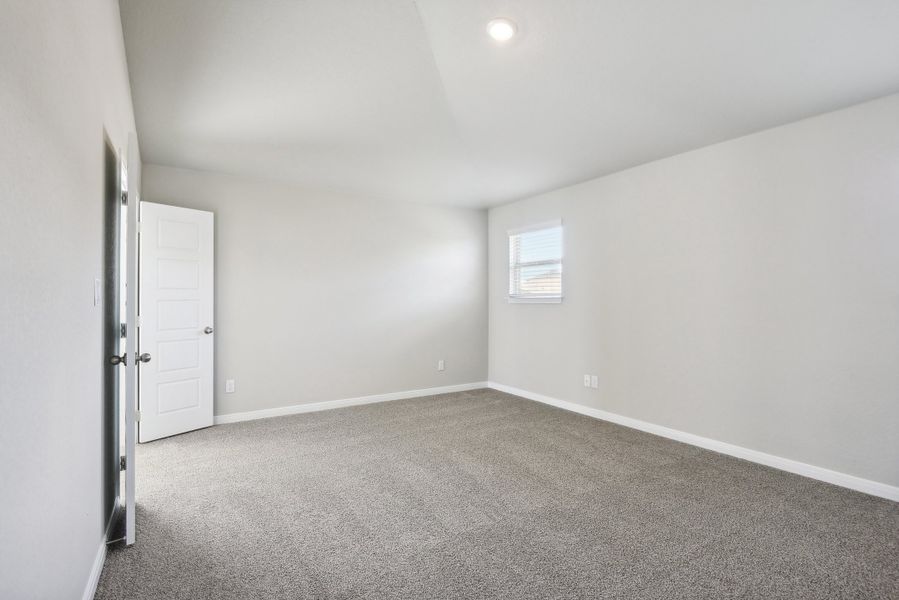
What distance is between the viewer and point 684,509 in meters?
2.53

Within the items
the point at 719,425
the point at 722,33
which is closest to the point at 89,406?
the point at 722,33

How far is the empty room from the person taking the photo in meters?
1.63

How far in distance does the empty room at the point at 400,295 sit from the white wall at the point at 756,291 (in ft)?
0.06

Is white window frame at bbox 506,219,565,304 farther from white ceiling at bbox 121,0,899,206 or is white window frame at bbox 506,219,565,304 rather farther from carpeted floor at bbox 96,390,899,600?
carpeted floor at bbox 96,390,899,600

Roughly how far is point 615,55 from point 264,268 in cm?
369

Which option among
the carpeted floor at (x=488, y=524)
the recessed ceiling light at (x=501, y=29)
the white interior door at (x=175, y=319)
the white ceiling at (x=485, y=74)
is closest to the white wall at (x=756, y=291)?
the white ceiling at (x=485, y=74)

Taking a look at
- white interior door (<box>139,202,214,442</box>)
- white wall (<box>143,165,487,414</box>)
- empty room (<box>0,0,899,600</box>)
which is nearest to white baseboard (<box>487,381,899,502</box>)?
empty room (<box>0,0,899,600</box>)

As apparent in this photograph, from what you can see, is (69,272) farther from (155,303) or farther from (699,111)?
(699,111)

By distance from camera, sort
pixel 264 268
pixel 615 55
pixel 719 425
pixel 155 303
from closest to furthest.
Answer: pixel 615 55 < pixel 719 425 < pixel 155 303 < pixel 264 268

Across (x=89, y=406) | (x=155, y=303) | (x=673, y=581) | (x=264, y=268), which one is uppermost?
(x=264, y=268)

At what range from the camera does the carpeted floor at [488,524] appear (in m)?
1.88

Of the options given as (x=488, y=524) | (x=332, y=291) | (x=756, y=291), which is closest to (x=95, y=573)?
(x=488, y=524)

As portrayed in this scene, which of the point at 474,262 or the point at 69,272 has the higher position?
Answer: the point at 474,262

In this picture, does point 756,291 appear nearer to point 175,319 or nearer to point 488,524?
point 488,524
